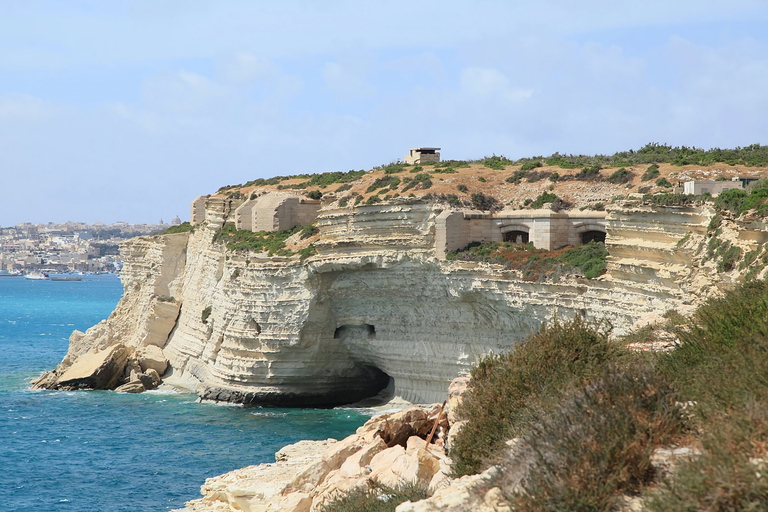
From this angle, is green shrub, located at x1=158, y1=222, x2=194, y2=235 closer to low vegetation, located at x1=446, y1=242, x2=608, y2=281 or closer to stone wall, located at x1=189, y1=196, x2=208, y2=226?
stone wall, located at x1=189, y1=196, x2=208, y2=226

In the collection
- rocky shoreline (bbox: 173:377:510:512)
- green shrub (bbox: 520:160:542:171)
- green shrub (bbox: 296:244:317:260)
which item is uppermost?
green shrub (bbox: 520:160:542:171)

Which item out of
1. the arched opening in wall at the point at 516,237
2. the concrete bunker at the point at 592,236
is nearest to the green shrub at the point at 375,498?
the concrete bunker at the point at 592,236

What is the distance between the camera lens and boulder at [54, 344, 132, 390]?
169ft

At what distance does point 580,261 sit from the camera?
3578 centimetres

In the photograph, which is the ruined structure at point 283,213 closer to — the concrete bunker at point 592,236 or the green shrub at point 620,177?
the concrete bunker at point 592,236

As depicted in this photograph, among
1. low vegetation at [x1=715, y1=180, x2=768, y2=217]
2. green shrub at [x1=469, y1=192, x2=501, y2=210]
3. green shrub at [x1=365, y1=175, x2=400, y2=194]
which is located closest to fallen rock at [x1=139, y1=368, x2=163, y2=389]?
green shrub at [x1=365, y1=175, x2=400, y2=194]

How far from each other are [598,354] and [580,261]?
1744cm

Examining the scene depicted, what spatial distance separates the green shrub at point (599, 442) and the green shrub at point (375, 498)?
148 inches

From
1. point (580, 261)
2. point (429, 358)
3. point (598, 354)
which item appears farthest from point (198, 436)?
point (598, 354)

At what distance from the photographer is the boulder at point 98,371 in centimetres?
5166

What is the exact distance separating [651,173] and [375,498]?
25650 mm

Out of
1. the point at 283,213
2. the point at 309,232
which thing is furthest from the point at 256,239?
the point at 309,232

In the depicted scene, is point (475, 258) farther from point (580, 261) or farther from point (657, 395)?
point (657, 395)

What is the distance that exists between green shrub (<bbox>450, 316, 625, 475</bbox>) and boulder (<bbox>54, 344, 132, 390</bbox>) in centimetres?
3590
